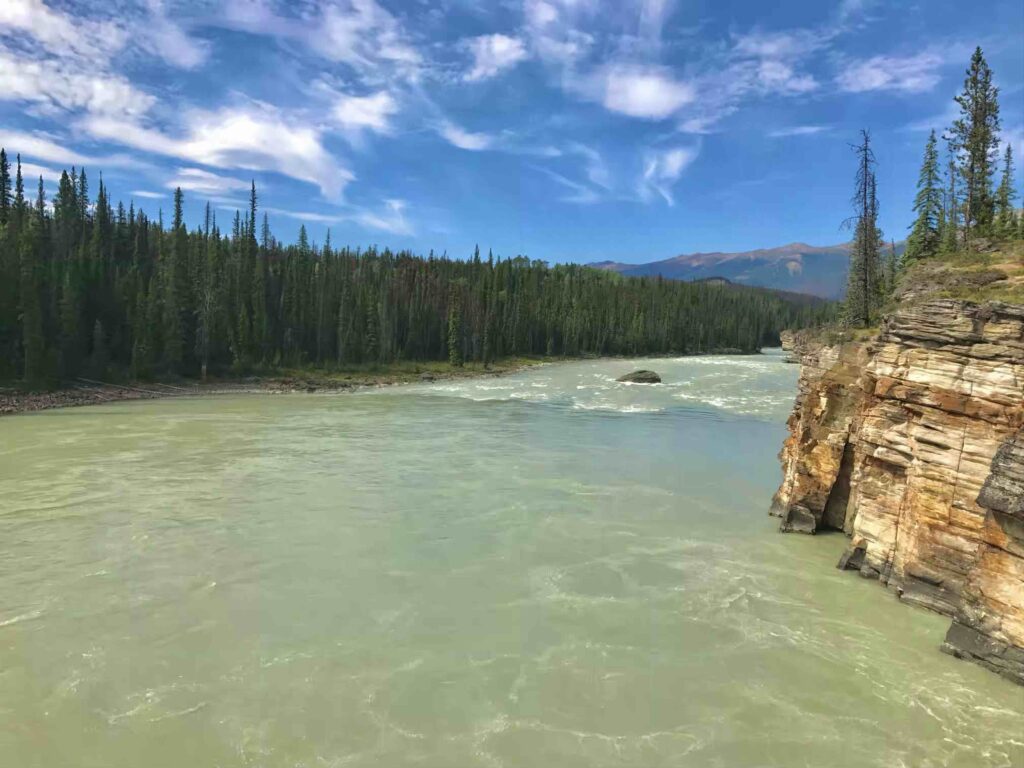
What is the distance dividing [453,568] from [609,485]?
430 inches

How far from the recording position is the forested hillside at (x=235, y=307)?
6631 cm

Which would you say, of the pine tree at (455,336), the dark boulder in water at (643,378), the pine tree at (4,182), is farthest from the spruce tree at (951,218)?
the pine tree at (4,182)

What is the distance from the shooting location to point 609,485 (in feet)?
84.9

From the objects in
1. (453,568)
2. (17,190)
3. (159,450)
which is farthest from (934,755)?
(17,190)

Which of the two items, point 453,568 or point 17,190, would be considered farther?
point 17,190

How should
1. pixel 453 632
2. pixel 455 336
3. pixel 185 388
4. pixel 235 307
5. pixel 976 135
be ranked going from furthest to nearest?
1. pixel 455 336
2. pixel 235 307
3. pixel 185 388
4. pixel 976 135
5. pixel 453 632

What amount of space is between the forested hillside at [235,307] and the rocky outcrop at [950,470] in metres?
69.4

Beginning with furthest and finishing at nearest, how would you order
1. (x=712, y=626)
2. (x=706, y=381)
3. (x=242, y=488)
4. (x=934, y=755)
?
(x=706, y=381)
(x=242, y=488)
(x=712, y=626)
(x=934, y=755)

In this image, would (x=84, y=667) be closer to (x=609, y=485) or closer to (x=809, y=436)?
(x=609, y=485)

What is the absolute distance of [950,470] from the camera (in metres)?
13.6

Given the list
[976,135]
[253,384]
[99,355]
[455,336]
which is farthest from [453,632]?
[455,336]

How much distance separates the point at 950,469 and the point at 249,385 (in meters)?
72.7

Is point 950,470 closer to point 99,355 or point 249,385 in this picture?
point 249,385

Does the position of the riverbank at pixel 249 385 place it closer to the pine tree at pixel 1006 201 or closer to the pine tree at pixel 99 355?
the pine tree at pixel 99 355
